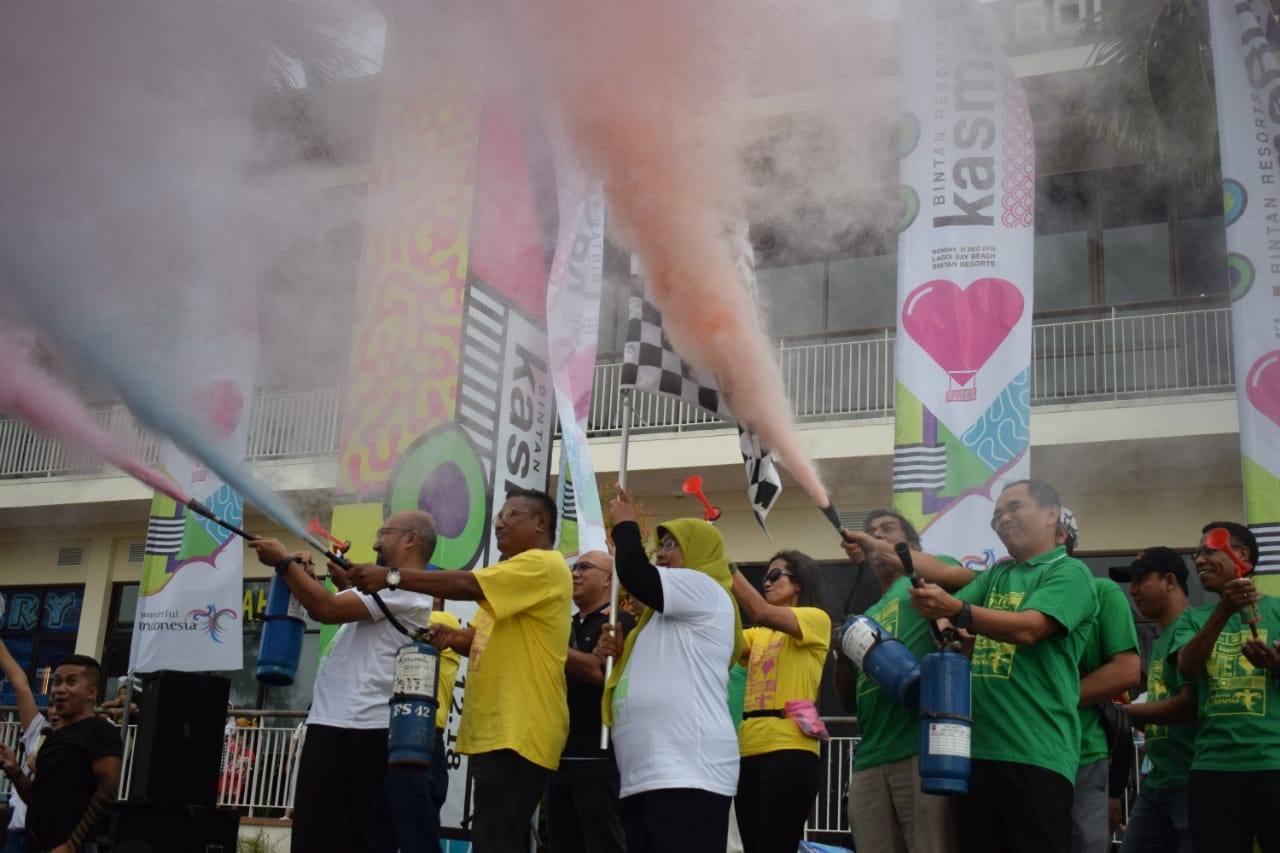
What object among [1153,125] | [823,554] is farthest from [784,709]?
[823,554]

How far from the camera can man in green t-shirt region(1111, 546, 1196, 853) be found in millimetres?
5805

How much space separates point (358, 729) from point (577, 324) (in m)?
3.16

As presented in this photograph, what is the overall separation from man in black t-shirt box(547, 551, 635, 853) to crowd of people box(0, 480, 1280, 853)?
0.01m

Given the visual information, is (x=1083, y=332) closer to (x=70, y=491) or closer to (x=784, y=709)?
(x=784, y=709)

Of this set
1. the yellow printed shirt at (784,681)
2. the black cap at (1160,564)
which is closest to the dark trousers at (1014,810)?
the yellow printed shirt at (784,681)

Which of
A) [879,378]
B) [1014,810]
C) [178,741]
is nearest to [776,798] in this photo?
[1014,810]

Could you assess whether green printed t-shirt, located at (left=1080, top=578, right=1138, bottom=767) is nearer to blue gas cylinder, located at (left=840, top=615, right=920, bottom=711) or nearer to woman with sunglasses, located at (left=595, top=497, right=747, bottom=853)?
blue gas cylinder, located at (left=840, top=615, right=920, bottom=711)

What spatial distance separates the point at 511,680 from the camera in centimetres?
557

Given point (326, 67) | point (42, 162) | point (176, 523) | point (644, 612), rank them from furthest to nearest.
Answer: point (176, 523), point (326, 67), point (644, 612), point (42, 162)

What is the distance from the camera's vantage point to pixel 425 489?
27.5 ft

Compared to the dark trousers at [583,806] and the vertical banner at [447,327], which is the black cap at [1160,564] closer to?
the dark trousers at [583,806]

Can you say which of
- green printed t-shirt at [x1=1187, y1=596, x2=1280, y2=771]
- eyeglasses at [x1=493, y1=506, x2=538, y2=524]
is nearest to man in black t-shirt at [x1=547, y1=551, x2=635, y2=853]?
eyeglasses at [x1=493, y1=506, x2=538, y2=524]

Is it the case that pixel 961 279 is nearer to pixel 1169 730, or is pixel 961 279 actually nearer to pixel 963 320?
pixel 963 320

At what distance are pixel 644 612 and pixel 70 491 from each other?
1613cm
